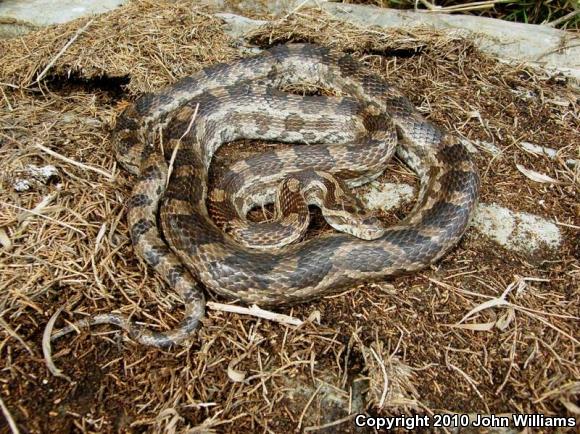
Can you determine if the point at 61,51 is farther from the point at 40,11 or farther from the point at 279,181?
the point at 279,181

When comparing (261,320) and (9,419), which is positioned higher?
(9,419)

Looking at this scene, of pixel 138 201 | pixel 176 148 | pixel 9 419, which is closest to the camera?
pixel 9 419

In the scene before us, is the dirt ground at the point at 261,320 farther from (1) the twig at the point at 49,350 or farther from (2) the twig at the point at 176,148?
(2) the twig at the point at 176,148

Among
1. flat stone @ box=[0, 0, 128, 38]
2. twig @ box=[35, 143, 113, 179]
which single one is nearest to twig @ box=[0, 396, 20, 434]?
twig @ box=[35, 143, 113, 179]

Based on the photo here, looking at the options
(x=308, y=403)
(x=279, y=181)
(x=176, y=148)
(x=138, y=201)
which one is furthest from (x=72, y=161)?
(x=308, y=403)

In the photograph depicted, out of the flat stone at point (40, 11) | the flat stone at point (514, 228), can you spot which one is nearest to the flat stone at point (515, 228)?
the flat stone at point (514, 228)

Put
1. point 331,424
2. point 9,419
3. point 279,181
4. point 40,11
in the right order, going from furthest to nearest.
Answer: point 40,11 → point 279,181 → point 331,424 → point 9,419

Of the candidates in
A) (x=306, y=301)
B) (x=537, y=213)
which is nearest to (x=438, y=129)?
(x=537, y=213)
